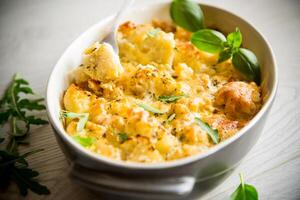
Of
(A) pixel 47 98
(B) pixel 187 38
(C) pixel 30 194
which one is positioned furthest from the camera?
(B) pixel 187 38

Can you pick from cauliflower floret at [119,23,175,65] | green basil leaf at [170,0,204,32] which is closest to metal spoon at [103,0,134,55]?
cauliflower floret at [119,23,175,65]

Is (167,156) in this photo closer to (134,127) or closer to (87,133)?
(134,127)

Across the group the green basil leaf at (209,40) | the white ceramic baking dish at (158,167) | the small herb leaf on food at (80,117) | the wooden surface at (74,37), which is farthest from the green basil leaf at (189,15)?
the small herb leaf on food at (80,117)

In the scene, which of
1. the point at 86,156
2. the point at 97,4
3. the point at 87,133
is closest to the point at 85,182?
the point at 86,156

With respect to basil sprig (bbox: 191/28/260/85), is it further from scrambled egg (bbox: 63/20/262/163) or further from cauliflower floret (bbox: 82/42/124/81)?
cauliflower floret (bbox: 82/42/124/81)

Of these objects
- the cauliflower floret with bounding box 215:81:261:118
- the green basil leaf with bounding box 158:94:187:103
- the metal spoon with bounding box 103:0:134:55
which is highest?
the metal spoon with bounding box 103:0:134:55

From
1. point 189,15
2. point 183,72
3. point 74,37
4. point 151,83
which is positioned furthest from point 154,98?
point 74,37

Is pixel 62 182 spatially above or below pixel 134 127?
below
